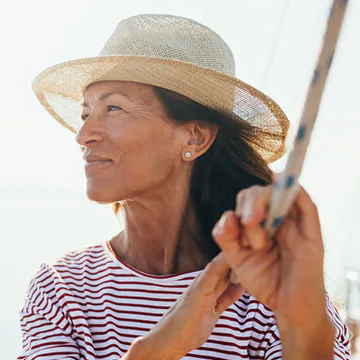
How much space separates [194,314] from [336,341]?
0.47m

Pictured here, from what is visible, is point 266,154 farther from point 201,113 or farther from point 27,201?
point 27,201

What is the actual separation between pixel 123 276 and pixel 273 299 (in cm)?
83

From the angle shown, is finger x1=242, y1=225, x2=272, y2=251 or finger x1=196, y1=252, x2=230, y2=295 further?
finger x1=196, y1=252, x2=230, y2=295

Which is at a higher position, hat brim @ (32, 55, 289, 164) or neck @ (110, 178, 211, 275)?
hat brim @ (32, 55, 289, 164)

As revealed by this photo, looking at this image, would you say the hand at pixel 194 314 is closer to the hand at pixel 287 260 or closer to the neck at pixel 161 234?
the hand at pixel 287 260

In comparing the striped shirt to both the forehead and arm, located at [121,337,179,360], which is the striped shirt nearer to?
arm, located at [121,337,179,360]

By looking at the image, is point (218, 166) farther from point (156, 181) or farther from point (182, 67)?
point (182, 67)

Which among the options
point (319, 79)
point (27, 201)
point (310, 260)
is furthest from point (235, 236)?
point (27, 201)

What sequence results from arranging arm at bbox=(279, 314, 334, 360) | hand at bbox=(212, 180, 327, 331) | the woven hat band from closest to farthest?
hand at bbox=(212, 180, 327, 331) < arm at bbox=(279, 314, 334, 360) < the woven hat band

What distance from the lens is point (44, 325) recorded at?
172 centimetres

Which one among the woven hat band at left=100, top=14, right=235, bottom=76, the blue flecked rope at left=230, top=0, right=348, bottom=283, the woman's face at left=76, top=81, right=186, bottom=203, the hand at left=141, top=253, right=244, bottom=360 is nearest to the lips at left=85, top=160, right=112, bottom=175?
the woman's face at left=76, top=81, right=186, bottom=203

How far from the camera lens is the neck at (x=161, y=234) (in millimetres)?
1859

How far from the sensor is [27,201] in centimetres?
980

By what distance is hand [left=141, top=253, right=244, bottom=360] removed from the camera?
125cm
